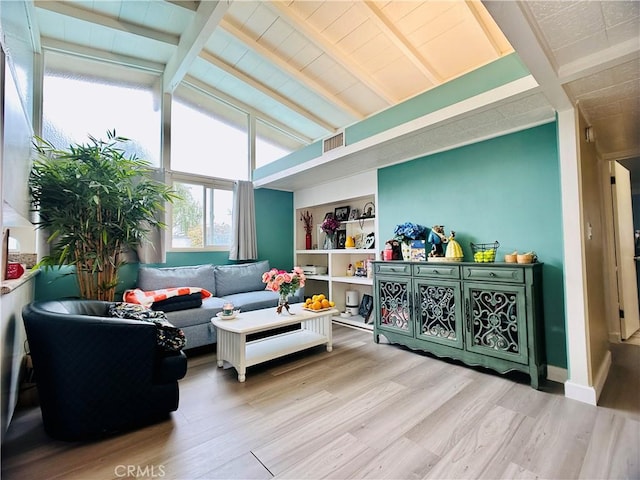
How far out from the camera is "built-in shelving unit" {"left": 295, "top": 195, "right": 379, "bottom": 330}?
12.9 feet

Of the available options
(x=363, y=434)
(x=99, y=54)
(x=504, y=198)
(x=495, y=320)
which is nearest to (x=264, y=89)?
(x=99, y=54)

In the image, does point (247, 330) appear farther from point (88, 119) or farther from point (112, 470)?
point (88, 119)

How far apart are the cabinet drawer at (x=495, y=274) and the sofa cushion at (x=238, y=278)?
2.76m

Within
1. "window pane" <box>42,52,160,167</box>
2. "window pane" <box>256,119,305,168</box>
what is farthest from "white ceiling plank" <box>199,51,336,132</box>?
"window pane" <box>42,52,160,167</box>

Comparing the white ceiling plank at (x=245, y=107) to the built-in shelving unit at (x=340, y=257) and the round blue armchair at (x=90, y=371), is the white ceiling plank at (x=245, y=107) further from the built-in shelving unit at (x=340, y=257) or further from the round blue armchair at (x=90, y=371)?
the round blue armchair at (x=90, y=371)

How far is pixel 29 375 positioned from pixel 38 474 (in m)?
1.16

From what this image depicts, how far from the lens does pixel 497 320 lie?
7.70ft

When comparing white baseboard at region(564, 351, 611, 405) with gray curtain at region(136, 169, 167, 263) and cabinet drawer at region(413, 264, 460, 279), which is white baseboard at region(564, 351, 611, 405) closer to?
cabinet drawer at region(413, 264, 460, 279)

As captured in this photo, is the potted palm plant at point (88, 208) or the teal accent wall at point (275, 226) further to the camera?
the teal accent wall at point (275, 226)

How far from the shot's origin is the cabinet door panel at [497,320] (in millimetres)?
2210

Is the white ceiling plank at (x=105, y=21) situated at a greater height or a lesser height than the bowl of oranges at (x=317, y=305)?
greater

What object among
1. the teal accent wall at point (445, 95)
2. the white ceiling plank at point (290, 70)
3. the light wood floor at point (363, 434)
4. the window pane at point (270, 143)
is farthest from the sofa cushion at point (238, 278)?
the white ceiling plank at point (290, 70)

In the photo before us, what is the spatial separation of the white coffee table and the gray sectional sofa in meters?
0.43


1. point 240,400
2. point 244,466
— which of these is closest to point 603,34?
point 244,466
